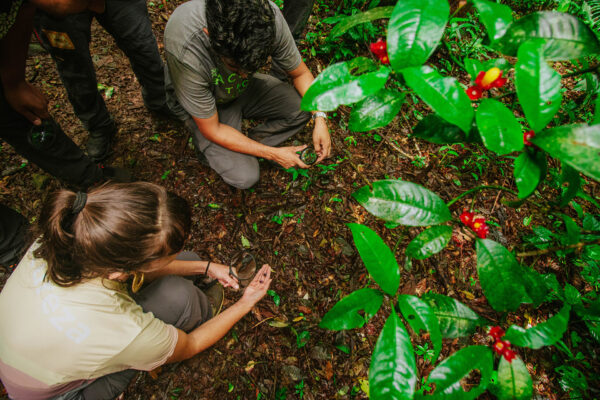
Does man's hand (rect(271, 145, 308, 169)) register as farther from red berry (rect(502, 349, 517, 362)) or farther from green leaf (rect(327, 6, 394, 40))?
red berry (rect(502, 349, 517, 362))

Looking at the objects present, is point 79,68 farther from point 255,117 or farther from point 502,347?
point 502,347

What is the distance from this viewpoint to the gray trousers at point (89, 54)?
79.5 inches

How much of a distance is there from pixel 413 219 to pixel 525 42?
0.56 meters

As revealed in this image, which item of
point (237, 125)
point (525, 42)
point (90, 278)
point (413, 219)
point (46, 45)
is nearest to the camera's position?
point (525, 42)

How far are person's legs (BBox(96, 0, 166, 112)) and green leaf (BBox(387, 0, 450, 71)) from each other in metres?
2.39

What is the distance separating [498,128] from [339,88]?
0.43 meters

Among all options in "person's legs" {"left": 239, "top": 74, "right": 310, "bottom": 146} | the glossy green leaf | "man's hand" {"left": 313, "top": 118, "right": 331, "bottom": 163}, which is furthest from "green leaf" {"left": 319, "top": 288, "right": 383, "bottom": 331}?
"person's legs" {"left": 239, "top": 74, "right": 310, "bottom": 146}

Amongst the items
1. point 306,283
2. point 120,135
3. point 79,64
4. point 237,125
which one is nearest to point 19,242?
point 120,135

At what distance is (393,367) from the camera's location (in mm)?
813

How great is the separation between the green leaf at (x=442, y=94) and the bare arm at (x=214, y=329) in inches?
64.3

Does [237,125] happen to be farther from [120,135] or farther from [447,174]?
[447,174]

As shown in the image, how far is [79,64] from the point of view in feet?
7.08

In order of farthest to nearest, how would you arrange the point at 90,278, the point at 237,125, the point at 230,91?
the point at 237,125
the point at 230,91
the point at 90,278

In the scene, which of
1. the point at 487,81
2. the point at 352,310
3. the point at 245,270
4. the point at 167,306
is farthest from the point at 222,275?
the point at 487,81
